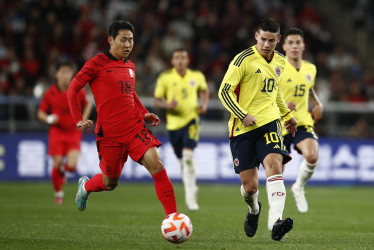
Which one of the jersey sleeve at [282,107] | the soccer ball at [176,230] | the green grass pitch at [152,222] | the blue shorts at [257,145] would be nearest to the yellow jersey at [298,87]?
the green grass pitch at [152,222]

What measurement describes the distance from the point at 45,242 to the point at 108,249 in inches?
36.9

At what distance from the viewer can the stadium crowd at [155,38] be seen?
21203 millimetres

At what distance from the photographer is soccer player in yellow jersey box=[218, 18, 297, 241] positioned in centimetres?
835

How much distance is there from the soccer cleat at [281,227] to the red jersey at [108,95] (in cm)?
204

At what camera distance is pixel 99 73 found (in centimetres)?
850

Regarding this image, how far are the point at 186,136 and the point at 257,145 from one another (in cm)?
552

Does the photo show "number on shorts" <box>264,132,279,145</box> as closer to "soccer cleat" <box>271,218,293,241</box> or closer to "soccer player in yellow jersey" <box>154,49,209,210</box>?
"soccer cleat" <box>271,218,293,241</box>

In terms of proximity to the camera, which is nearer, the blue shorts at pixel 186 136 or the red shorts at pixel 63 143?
the blue shorts at pixel 186 136

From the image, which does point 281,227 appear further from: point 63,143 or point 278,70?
point 63,143

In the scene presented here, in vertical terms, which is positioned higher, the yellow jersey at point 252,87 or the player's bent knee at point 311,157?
the yellow jersey at point 252,87

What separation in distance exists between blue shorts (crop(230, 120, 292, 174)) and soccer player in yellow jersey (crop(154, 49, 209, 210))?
5156 millimetres

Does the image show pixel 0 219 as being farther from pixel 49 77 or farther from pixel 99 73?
pixel 49 77

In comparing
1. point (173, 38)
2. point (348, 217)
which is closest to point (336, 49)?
point (173, 38)

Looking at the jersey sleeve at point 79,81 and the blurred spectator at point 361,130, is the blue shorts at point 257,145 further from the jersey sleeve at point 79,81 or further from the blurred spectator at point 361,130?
the blurred spectator at point 361,130
